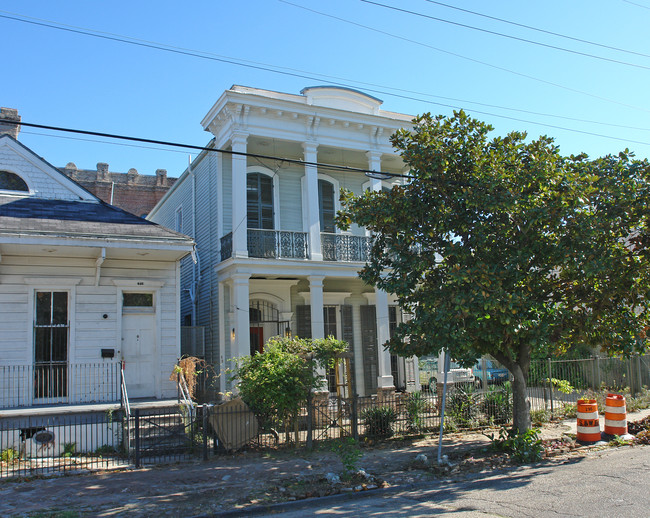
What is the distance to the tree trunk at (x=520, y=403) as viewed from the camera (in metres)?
11.1

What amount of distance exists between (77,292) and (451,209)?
30.7ft

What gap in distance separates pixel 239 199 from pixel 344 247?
148 inches

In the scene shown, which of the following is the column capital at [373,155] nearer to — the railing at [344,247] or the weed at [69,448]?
the railing at [344,247]

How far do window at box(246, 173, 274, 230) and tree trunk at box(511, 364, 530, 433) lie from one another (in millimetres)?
8890

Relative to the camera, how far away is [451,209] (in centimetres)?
1074

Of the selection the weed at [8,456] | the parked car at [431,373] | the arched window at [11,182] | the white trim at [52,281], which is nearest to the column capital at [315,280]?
the parked car at [431,373]

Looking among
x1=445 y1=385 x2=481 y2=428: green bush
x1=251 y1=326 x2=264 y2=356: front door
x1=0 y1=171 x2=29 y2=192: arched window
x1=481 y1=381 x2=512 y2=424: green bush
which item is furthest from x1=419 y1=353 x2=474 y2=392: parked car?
x1=0 y1=171 x2=29 y2=192: arched window

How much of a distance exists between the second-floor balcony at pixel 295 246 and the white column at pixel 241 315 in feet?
3.20

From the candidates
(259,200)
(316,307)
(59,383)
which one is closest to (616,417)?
(316,307)

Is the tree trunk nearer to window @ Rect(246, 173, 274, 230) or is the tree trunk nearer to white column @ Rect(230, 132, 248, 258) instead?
white column @ Rect(230, 132, 248, 258)

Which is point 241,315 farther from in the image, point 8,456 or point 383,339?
point 8,456

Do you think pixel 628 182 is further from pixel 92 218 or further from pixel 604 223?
pixel 92 218

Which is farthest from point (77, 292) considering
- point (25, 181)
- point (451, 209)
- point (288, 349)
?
point (451, 209)

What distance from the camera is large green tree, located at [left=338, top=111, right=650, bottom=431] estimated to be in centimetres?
976
